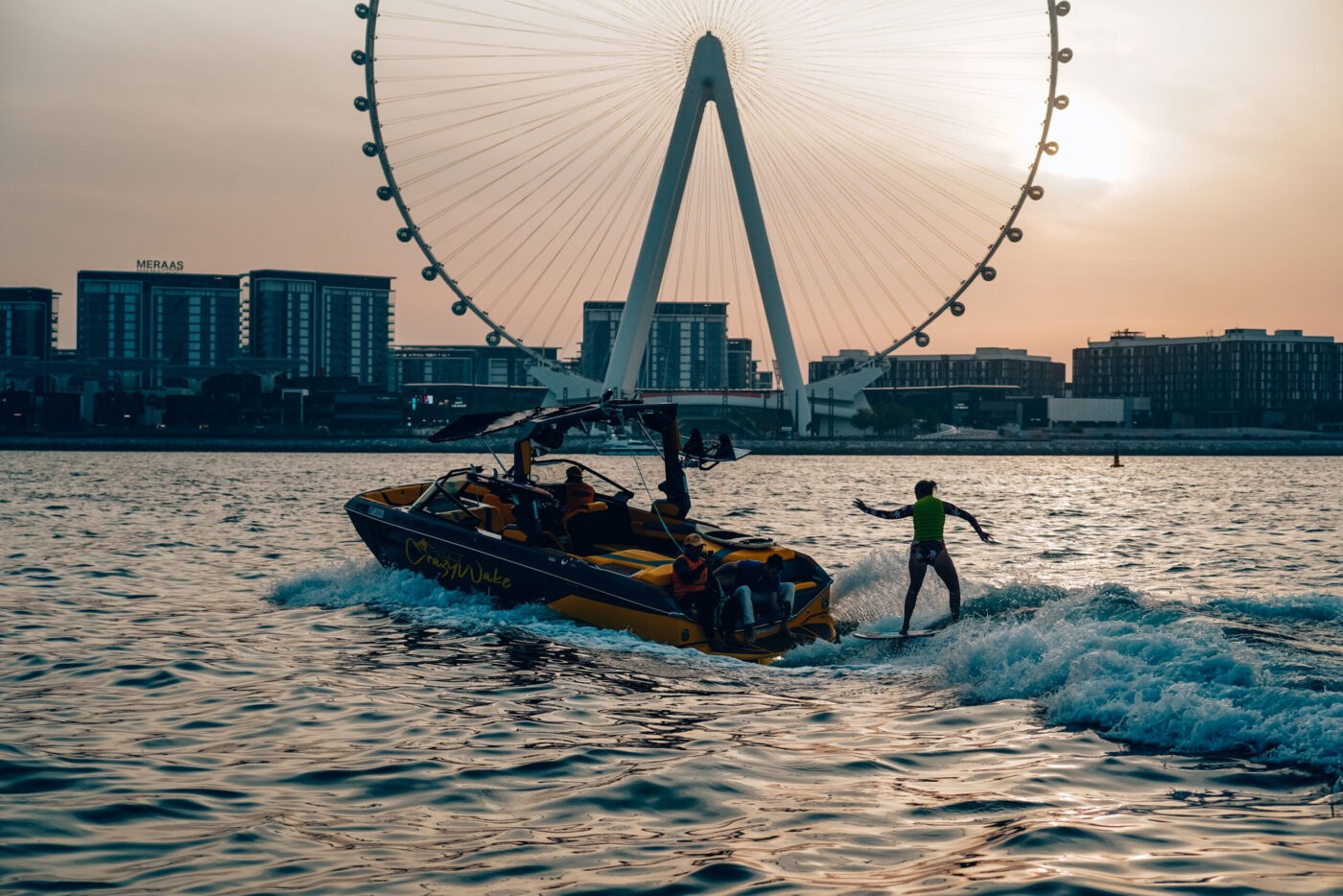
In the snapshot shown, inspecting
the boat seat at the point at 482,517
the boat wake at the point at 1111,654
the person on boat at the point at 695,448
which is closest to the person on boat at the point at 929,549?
A: the boat wake at the point at 1111,654

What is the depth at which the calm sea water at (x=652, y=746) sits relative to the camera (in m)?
6.54

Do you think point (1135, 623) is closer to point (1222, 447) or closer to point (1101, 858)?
point (1101, 858)

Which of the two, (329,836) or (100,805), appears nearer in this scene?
(329,836)

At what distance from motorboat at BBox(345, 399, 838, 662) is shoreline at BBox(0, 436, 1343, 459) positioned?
84.7 metres

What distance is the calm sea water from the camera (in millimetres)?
6539

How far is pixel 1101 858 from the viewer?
657 centimetres

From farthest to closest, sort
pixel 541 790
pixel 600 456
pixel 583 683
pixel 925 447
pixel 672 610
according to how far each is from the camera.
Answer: pixel 925 447 < pixel 600 456 < pixel 672 610 < pixel 583 683 < pixel 541 790

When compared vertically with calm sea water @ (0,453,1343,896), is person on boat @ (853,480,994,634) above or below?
above

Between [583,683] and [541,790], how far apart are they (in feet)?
11.8

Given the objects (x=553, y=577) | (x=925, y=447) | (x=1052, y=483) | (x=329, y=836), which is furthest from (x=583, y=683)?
(x=925, y=447)

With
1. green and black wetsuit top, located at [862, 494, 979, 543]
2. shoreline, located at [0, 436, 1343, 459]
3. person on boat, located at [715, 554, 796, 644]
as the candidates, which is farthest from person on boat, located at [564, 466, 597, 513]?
shoreline, located at [0, 436, 1343, 459]

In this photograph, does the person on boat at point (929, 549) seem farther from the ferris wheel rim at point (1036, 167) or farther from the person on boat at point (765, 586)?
the ferris wheel rim at point (1036, 167)

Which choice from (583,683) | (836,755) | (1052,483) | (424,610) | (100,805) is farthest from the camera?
(1052,483)

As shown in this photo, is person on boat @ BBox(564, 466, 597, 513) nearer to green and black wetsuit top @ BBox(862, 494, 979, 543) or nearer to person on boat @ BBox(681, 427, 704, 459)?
person on boat @ BBox(681, 427, 704, 459)
